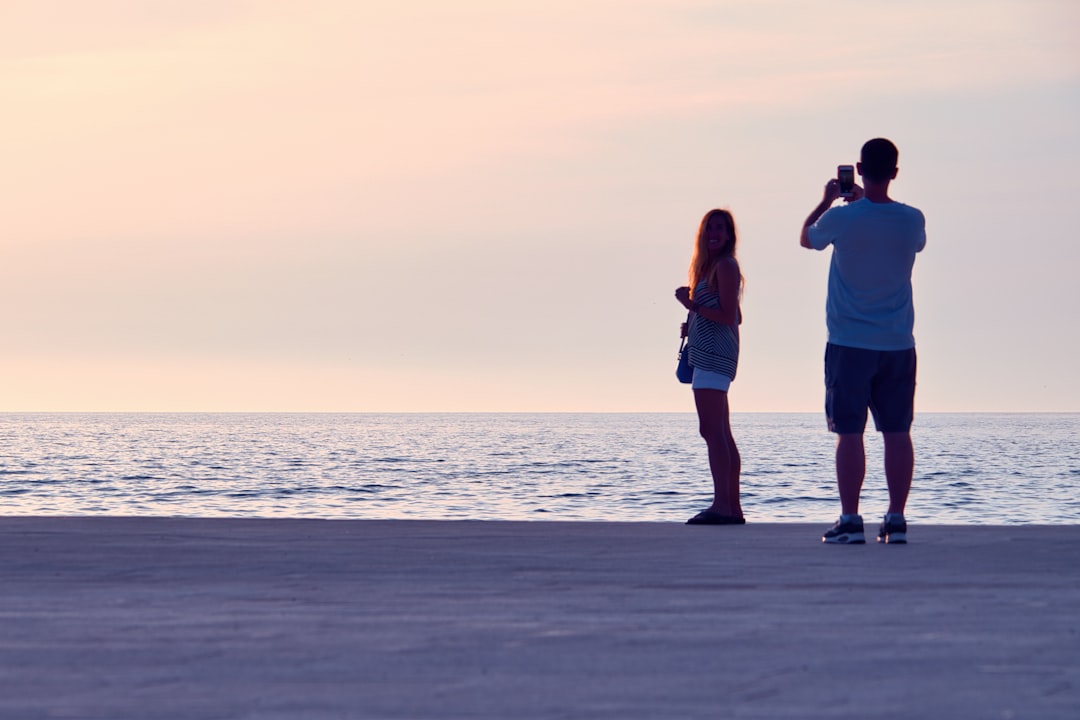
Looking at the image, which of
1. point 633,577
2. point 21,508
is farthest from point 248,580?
point 21,508

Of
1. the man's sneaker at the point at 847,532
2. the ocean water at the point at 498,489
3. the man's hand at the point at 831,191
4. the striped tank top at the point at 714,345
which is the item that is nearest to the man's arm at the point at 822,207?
the man's hand at the point at 831,191

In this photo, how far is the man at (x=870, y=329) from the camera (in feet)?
21.7

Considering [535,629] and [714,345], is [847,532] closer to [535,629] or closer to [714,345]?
[714,345]

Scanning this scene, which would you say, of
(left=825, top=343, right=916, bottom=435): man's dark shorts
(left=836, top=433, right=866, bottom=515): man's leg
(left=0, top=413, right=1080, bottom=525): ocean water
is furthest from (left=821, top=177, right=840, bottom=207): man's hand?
(left=0, top=413, right=1080, bottom=525): ocean water

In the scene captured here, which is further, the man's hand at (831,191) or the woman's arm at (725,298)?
the woman's arm at (725,298)

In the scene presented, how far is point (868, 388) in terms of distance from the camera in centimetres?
662

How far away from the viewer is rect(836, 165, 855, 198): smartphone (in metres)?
6.98

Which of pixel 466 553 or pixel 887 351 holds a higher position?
pixel 887 351

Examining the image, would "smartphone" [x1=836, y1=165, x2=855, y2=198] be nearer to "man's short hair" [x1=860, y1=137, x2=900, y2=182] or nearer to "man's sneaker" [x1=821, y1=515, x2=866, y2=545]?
"man's short hair" [x1=860, y1=137, x2=900, y2=182]

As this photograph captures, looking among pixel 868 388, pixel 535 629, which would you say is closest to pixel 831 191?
pixel 868 388

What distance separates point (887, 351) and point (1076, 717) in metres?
4.19

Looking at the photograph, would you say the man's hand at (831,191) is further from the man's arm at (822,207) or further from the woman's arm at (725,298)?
the woman's arm at (725,298)

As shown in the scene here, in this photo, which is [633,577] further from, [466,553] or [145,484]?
[145,484]

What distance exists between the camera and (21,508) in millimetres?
20203
